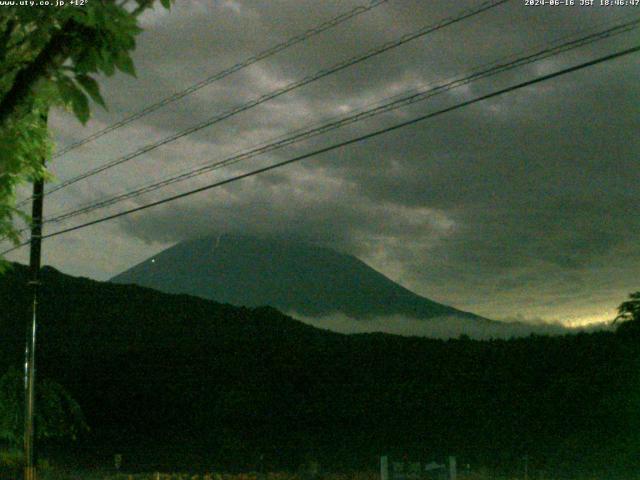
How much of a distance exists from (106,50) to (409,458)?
27.7 m

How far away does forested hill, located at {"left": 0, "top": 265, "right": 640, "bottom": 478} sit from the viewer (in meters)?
27.3

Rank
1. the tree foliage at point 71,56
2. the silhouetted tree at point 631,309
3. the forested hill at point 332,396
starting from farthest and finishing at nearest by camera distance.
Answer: the forested hill at point 332,396, the silhouetted tree at point 631,309, the tree foliage at point 71,56

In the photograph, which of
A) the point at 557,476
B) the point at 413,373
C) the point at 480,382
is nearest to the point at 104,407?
the point at 413,373

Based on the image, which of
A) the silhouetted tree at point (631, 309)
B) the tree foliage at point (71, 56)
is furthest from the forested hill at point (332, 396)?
the tree foliage at point (71, 56)

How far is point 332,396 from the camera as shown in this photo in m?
33.8

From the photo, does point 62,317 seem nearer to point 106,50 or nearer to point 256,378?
point 256,378

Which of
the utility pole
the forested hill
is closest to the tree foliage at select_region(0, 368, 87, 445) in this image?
the utility pole

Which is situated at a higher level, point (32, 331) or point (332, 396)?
point (32, 331)

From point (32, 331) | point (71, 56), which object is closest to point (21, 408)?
point (32, 331)

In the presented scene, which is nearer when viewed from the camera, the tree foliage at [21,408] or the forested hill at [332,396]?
the tree foliage at [21,408]

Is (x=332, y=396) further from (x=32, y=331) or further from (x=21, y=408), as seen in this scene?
(x=32, y=331)

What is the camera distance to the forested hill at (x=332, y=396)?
89.6ft

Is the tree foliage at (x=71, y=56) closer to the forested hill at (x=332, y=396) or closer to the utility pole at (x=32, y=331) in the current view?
the utility pole at (x=32, y=331)

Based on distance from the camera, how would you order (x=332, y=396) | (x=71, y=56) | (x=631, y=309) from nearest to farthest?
(x=71, y=56) → (x=631, y=309) → (x=332, y=396)
